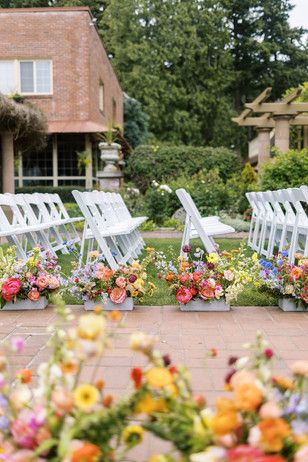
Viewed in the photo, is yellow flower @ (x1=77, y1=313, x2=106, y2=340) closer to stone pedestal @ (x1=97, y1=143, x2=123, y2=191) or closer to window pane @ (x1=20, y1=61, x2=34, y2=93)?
stone pedestal @ (x1=97, y1=143, x2=123, y2=191)

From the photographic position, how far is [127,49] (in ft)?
107

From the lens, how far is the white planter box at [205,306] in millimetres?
4805

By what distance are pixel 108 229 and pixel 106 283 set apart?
1.72 meters

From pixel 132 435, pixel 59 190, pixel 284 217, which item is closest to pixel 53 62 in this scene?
pixel 59 190

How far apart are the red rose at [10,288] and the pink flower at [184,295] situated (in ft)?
4.11

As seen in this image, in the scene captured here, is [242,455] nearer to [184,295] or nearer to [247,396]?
[247,396]

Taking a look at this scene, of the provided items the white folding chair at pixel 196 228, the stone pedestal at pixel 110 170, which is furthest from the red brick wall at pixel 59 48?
the white folding chair at pixel 196 228

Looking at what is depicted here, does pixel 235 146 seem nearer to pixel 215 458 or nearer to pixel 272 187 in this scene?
pixel 272 187

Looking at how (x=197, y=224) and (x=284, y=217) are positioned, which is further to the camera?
(x=284, y=217)

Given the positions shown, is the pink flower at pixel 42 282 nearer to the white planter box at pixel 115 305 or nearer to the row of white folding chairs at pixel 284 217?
the white planter box at pixel 115 305

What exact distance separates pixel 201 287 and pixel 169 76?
28.8 meters

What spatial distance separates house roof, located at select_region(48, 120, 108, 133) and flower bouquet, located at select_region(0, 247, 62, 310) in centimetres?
1401

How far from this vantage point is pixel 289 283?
4.71 m

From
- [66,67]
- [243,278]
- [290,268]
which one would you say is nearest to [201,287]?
[243,278]
